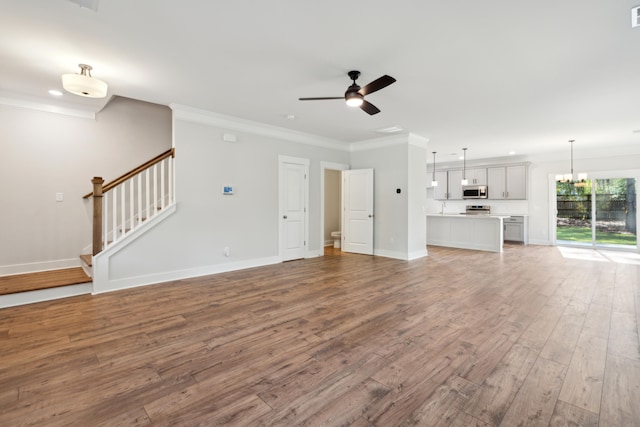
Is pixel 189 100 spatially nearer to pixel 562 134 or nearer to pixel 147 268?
pixel 147 268

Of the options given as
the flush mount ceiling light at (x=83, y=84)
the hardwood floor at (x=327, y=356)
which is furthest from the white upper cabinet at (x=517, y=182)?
the flush mount ceiling light at (x=83, y=84)

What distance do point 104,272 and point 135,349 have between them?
6.75 feet

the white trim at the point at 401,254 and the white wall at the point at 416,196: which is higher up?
the white wall at the point at 416,196

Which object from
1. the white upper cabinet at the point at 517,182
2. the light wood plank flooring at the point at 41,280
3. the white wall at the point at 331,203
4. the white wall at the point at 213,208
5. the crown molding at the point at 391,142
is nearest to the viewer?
the light wood plank flooring at the point at 41,280

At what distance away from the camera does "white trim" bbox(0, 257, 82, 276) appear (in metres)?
4.30

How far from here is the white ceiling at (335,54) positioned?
234cm

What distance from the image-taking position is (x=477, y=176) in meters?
9.62

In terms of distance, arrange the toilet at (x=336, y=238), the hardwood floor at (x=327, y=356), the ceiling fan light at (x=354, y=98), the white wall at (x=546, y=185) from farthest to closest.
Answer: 1. the toilet at (x=336, y=238)
2. the white wall at (x=546, y=185)
3. the ceiling fan light at (x=354, y=98)
4. the hardwood floor at (x=327, y=356)

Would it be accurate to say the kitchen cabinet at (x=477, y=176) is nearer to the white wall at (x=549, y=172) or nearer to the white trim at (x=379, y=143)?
the white wall at (x=549, y=172)

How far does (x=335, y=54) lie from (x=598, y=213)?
896 centimetres

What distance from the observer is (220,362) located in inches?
88.7

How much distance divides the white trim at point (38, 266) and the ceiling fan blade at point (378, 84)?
5153 millimetres

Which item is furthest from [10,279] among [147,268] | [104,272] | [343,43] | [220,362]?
[343,43]

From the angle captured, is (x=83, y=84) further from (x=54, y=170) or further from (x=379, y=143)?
(x=379, y=143)
